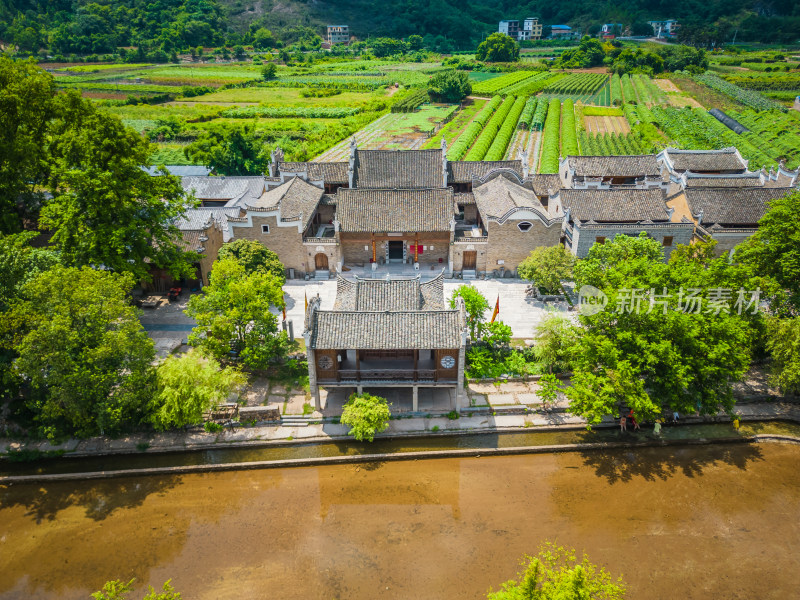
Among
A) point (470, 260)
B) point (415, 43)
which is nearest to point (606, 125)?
point (470, 260)

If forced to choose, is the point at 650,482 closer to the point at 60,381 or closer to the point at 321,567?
the point at 321,567

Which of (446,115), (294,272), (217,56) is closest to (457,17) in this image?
(217,56)

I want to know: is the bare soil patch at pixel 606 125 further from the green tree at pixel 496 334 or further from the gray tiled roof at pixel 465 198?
the green tree at pixel 496 334

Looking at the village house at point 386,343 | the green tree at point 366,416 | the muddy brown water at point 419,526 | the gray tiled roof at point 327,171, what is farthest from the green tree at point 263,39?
the muddy brown water at point 419,526

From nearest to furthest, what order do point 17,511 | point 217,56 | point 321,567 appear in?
1. point 321,567
2. point 17,511
3. point 217,56

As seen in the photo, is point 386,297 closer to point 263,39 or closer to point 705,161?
point 705,161

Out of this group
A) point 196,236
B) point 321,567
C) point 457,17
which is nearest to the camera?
point 321,567
